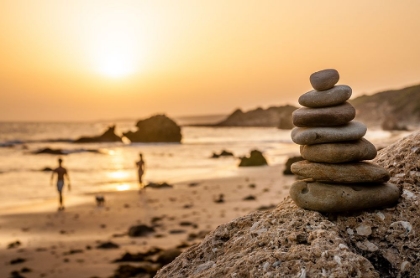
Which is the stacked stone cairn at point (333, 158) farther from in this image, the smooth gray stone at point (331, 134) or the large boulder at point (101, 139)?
the large boulder at point (101, 139)

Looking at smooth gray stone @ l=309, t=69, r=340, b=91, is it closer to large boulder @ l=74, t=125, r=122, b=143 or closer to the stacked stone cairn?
the stacked stone cairn

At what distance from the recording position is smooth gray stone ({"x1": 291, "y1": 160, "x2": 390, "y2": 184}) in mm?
5156

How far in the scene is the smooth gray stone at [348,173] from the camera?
5156mm

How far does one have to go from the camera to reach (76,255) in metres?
13.0

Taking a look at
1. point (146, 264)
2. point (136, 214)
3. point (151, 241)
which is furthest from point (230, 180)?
point (146, 264)

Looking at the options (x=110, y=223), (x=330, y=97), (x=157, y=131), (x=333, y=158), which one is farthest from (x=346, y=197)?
(x=157, y=131)

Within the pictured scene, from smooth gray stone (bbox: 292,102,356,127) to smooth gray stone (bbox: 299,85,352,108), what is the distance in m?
0.06

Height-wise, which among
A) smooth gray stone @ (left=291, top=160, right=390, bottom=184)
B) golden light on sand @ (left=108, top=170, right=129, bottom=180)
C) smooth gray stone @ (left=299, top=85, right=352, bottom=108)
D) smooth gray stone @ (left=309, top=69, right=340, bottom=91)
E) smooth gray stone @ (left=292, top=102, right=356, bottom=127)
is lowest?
golden light on sand @ (left=108, top=170, right=129, bottom=180)

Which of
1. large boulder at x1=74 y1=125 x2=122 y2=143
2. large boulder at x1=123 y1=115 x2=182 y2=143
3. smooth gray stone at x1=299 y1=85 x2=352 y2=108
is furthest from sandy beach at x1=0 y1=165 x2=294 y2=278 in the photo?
large boulder at x1=74 y1=125 x2=122 y2=143

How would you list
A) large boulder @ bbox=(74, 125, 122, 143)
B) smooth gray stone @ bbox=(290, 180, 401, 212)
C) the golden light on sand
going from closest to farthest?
smooth gray stone @ bbox=(290, 180, 401, 212), the golden light on sand, large boulder @ bbox=(74, 125, 122, 143)

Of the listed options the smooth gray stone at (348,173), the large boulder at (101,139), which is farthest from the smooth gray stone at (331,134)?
the large boulder at (101,139)

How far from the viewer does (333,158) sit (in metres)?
5.29

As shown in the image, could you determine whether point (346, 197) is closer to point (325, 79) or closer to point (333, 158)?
point (333, 158)

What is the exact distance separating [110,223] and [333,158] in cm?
1328
